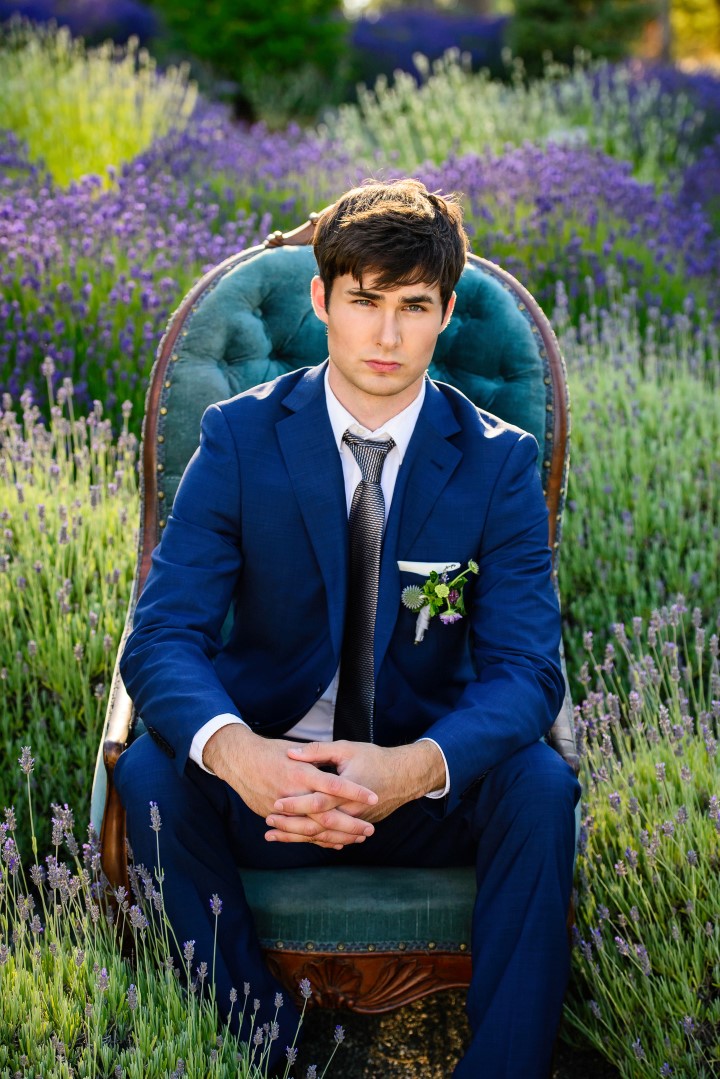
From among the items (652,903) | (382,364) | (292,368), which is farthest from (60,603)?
(652,903)

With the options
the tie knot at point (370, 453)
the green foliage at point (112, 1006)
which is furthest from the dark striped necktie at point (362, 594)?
the green foliage at point (112, 1006)

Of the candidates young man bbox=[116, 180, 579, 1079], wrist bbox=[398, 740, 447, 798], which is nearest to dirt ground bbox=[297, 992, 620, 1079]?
young man bbox=[116, 180, 579, 1079]

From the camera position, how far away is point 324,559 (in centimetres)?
251

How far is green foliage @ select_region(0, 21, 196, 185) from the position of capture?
740cm

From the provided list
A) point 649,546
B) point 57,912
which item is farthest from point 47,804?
point 649,546

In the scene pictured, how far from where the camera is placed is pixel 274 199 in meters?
5.81

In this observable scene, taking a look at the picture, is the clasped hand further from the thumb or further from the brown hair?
the brown hair

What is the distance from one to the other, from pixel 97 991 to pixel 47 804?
125cm

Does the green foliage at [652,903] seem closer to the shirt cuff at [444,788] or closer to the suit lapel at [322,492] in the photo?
the shirt cuff at [444,788]

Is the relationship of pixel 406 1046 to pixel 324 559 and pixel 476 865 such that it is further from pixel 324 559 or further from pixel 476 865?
pixel 324 559

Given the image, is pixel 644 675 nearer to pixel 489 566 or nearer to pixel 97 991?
pixel 489 566

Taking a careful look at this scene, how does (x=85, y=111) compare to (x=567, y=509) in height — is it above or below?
above

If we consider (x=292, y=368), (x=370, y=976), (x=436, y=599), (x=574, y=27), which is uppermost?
(x=574, y=27)

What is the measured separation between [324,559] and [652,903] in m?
1.06
